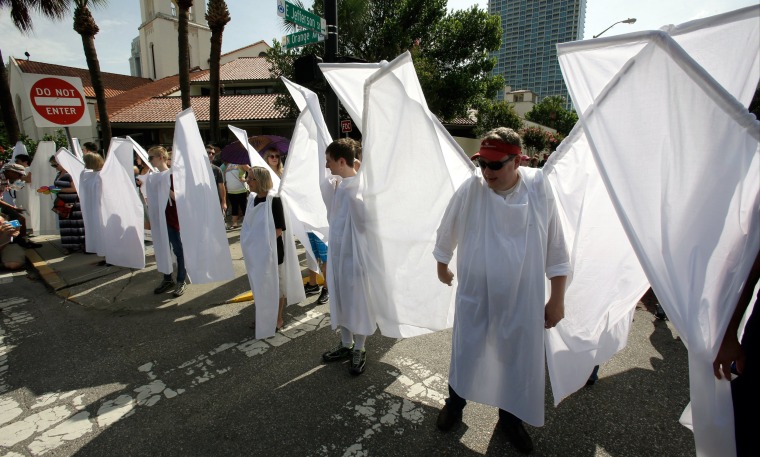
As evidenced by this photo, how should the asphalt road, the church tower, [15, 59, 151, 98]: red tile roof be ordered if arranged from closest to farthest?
the asphalt road < [15, 59, 151, 98]: red tile roof < the church tower

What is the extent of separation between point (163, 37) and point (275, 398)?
4119cm

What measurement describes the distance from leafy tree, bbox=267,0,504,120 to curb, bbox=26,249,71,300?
1297 cm

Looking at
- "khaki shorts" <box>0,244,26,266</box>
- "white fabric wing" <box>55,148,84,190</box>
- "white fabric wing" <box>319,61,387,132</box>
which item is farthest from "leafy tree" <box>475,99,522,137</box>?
"white fabric wing" <box>319,61,387,132</box>

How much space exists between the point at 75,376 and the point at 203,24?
143ft

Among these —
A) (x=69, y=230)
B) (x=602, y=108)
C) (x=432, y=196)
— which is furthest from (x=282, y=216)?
(x=69, y=230)

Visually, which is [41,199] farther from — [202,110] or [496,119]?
[496,119]

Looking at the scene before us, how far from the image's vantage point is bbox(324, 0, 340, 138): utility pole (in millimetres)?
5930

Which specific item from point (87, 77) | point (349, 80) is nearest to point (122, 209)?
point (349, 80)

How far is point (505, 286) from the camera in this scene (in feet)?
6.98

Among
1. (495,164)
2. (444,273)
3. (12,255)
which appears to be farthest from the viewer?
(12,255)

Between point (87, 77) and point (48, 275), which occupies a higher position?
point (87, 77)

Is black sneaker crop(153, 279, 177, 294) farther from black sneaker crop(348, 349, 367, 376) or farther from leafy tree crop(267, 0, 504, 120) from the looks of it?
leafy tree crop(267, 0, 504, 120)

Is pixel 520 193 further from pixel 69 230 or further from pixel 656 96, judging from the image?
pixel 69 230

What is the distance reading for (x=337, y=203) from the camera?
123 inches
